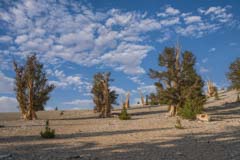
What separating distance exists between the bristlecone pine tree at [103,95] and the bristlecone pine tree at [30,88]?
7.53m

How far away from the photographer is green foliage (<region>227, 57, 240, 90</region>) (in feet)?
147

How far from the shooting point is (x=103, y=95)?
4556 cm

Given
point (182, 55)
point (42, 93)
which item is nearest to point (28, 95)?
point (42, 93)

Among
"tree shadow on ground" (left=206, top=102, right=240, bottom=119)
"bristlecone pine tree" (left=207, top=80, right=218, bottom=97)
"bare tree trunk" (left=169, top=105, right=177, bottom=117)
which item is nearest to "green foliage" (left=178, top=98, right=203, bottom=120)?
"tree shadow on ground" (left=206, top=102, right=240, bottom=119)

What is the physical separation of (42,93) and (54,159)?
97.3 feet

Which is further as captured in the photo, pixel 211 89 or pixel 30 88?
pixel 211 89

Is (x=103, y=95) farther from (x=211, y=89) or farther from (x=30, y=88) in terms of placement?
(x=211, y=89)

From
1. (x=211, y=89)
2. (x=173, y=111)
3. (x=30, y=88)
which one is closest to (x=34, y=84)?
(x=30, y=88)

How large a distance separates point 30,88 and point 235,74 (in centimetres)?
2889

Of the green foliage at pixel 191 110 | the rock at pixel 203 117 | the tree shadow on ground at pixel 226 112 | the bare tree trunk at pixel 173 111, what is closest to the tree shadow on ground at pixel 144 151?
the rock at pixel 203 117

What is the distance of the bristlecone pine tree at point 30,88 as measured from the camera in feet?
127

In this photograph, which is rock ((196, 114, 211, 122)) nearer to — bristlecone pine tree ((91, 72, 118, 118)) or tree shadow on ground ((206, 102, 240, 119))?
tree shadow on ground ((206, 102, 240, 119))

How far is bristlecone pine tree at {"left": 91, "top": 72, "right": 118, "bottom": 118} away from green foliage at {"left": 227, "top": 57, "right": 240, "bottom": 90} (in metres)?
17.1

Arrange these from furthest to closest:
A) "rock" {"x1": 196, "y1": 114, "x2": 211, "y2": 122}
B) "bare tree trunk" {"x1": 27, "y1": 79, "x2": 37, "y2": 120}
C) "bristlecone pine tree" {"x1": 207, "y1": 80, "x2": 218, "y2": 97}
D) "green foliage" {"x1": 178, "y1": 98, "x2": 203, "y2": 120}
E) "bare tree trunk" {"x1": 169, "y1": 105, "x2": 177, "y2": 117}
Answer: "bristlecone pine tree" {"x1": 207, "y1": 80, "x2": 218, "y2": 97}, "bare tree trunk" {"x1": 27, "y1": 79, "x2": 37, "y2": 120}, "bare tree trunk" {"x1": 169, "y1": 105, "x2": 177, "y2": 117}, "green foliage" {"x1": 178, "y1": 98, "x2": 203, "y2": 120}, "rock" {"x1": 196, "y1": 114, "x2": 211, "y2": 122}
